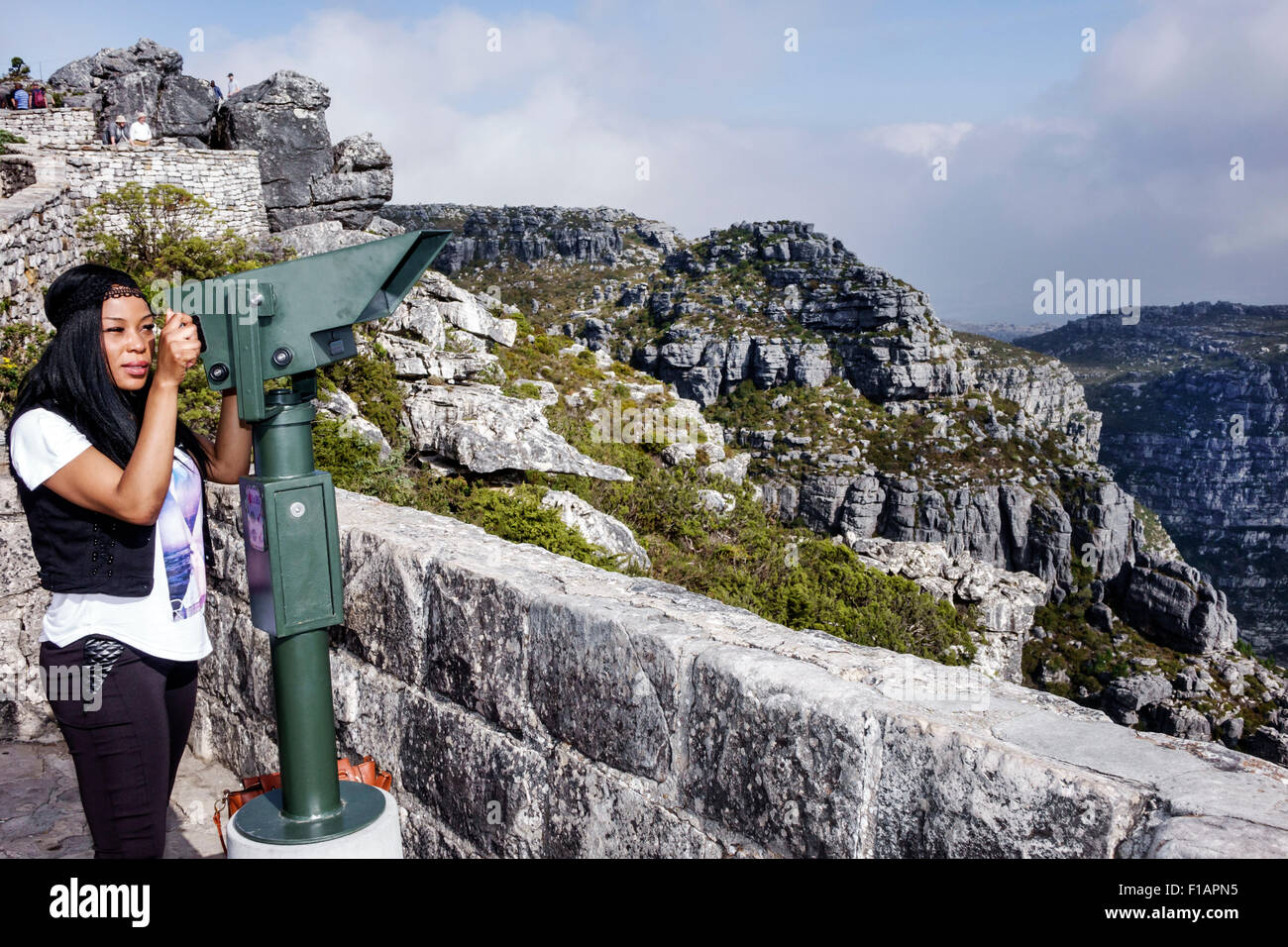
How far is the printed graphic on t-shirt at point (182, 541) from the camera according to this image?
1886 millimetres

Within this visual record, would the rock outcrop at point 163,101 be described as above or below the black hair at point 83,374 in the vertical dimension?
above

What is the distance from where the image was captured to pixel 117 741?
1.74 metres

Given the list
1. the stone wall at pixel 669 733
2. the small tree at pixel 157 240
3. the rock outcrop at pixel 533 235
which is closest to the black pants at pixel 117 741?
the stone wall at pixel 669 733

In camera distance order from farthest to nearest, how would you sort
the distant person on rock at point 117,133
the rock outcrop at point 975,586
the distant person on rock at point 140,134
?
the rock outcrop at point 975,586 → the distant person on rock at point 117,133 → the distant person on rock at point 140,134

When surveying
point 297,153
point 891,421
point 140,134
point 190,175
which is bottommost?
point 891,421

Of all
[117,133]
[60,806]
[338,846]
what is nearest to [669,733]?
[338,846]

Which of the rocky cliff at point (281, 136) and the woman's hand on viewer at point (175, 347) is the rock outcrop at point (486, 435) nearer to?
the woman's hand on viewer at point (175, 347)

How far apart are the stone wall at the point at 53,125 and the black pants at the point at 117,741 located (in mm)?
17315

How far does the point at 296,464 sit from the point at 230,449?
20.2 inches

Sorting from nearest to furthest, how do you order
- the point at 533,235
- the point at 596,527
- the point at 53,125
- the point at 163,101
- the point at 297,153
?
the point at 596,527 < the point at 297,153 < the point at 53,125 < the point at 163,101 < the point at 533,235

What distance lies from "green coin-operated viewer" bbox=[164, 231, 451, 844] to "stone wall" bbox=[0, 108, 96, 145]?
17.5 m

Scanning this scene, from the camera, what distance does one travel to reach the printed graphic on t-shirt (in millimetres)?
1886

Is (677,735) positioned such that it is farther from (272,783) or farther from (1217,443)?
(1217,443)
